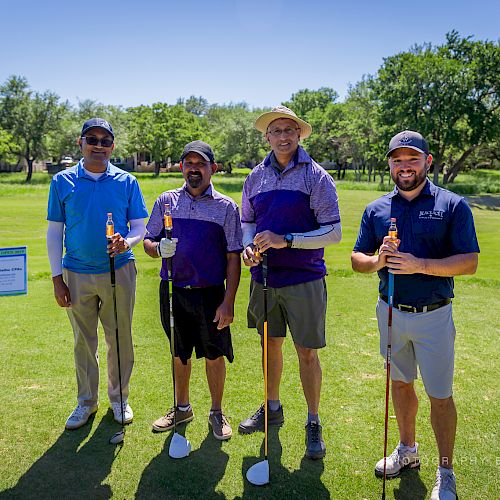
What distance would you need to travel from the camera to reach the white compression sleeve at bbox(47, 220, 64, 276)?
432 cm

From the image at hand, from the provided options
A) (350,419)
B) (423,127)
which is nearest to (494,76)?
(423,127)

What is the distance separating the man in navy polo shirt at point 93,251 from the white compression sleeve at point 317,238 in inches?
55.6

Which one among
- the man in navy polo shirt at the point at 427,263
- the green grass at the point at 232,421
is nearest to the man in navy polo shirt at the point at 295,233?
the green grass at the point at 232,421

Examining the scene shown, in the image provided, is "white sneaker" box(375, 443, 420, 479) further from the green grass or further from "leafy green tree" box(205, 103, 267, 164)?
"leafy green tree" box(205, 103, 267, 164)

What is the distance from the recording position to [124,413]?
4.40 m

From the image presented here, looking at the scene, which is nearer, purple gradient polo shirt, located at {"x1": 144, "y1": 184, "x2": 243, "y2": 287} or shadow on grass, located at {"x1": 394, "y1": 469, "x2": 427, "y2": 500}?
shadow on grass, located at {"x1": 394, "y1": 469, "x2": 427, "y2": 500}

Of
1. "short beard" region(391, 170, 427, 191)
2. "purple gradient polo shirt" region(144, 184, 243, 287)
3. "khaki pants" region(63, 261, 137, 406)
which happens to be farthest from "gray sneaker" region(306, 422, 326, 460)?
"short beard" region(391, 170, 427, 191)

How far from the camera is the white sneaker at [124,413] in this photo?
4344 mm

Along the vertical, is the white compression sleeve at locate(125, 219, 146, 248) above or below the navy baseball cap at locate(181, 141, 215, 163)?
below

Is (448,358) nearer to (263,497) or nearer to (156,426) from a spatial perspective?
(263,497)

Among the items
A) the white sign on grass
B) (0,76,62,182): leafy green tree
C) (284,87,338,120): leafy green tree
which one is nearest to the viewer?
the white sign on grass

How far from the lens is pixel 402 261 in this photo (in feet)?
10.5

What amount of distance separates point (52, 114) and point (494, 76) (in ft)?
152

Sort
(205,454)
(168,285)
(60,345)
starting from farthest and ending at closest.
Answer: (60,345), (168,285), (205,454)
